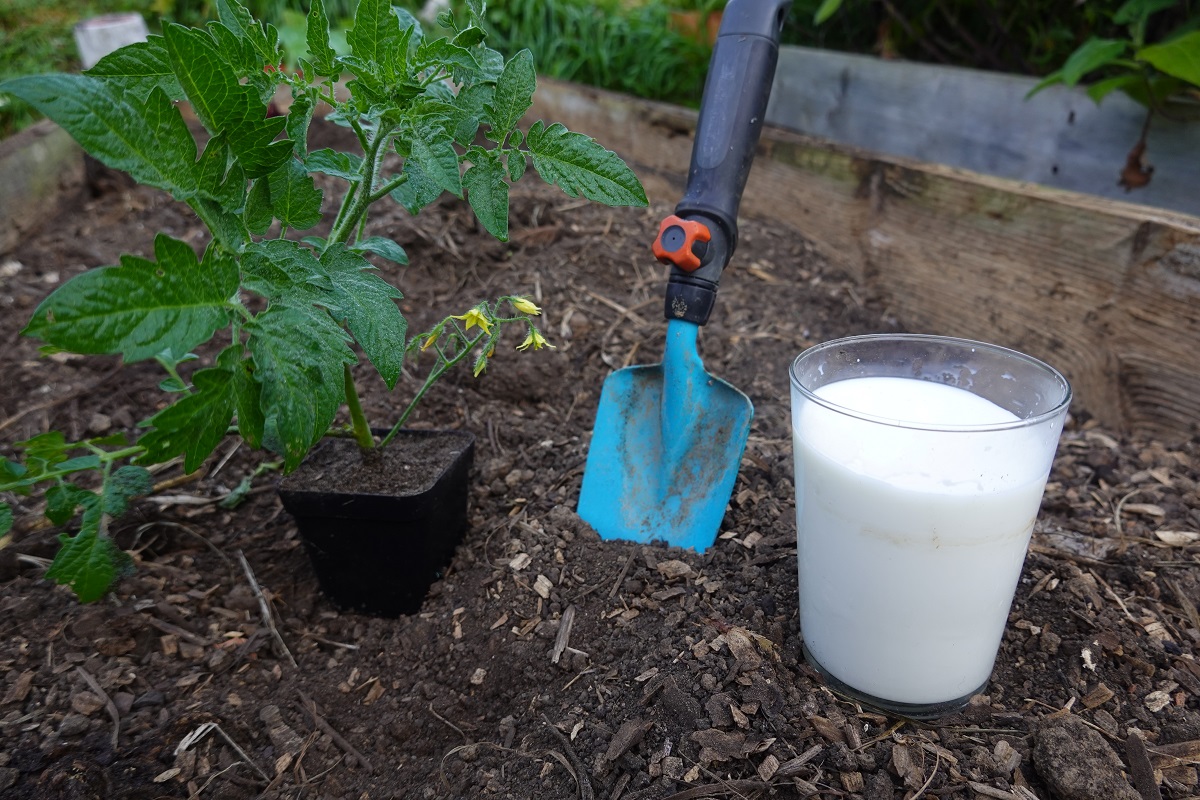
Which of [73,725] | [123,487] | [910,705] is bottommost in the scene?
[73,725]

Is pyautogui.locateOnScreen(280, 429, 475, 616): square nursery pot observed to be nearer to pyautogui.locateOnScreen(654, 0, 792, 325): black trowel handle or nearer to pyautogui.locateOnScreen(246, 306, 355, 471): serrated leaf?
pyautogui.locateOnScreen(246, 306, 355, 471): serrated leaf

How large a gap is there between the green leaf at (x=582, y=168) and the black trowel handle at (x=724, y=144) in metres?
0.46

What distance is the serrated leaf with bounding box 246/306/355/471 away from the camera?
1.04 meters

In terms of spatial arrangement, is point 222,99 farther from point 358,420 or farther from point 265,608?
point 265,608

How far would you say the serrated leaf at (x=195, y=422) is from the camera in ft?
3.33

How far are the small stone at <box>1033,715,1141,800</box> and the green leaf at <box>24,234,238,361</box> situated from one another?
4.24 feet

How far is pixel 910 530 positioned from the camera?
1.09m

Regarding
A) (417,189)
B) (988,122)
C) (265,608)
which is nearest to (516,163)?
(417,189)

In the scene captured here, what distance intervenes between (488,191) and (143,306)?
0.51 m

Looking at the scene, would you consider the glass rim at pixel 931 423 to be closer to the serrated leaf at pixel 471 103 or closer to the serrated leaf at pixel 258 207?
the serrated leaf at pixel 471 103

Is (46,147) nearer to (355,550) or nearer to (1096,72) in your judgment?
(355,550)

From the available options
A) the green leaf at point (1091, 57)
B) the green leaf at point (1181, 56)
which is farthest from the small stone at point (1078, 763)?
the green leaf at point (1091, 57)

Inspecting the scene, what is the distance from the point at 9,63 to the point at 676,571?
4.65m

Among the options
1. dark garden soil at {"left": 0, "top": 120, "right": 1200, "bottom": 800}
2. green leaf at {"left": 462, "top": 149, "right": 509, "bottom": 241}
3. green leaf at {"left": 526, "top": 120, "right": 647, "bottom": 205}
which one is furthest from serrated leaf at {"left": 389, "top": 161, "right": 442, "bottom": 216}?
dark garden soil at {"left": 0, "top": 120, "right": 1200, "bottom": 800}
